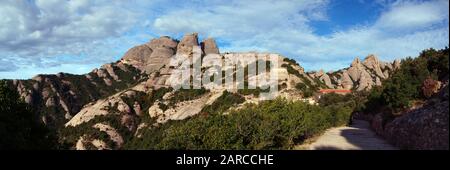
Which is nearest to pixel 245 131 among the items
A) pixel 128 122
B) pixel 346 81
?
pixel 128 122

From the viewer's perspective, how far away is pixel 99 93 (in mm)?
176750

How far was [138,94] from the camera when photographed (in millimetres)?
143750

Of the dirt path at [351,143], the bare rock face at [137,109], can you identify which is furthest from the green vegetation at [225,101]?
the dirt path at [351,143]

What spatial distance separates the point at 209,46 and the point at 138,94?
2155 inches

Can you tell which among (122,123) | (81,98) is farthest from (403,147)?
(81,98)

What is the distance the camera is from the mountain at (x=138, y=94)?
11475 centimetres

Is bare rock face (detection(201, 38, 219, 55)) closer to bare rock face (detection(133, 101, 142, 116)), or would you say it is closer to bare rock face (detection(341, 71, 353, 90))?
bare rock face (detection(133, 101, 142, 116))

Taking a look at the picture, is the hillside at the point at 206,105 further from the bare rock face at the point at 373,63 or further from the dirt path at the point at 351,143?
the dirt path at the point at 351,143

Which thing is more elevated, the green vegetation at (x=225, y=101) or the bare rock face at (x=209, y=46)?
the bare rock face at (x=209, y=46)

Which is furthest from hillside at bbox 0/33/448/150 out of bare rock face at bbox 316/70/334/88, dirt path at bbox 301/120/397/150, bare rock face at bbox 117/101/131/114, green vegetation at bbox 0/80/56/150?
green vegetation at bbox 0/80/56/150

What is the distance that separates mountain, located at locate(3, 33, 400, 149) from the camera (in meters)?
115

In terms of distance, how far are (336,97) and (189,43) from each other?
8763 centimetres

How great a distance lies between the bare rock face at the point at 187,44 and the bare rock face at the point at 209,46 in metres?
4.18

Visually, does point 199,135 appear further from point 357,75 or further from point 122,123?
point 357,75
